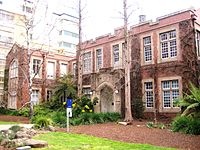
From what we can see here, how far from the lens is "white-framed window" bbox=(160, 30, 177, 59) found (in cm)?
1788

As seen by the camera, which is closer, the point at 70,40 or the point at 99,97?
the point at 99,97

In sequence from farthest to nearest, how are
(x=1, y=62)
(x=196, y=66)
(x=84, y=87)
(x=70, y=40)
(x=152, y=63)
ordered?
(x=70, y=40)
(x=1, y=62)
(x=84, y=87)
(x=152, y=63)
(x=196, y=66)

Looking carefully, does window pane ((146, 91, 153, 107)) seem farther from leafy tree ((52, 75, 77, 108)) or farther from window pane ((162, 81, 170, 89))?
leafy tree ((52, 75, 77, 108))

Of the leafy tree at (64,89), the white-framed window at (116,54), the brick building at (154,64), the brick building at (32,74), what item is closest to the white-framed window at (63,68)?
the brick building at (32,74)

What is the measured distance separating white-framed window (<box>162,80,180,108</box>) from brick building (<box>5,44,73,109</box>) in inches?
553

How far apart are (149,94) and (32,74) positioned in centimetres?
1401

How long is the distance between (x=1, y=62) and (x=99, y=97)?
70.2 ft

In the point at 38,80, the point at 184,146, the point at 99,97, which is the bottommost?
the point at 184,146

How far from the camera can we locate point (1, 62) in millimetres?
36469

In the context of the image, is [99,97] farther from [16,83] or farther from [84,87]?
[16,83]

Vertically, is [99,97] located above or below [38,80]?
below

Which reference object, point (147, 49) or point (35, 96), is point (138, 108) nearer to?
point (147, 49)

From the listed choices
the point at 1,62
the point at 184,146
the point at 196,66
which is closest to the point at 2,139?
the point at 184,146

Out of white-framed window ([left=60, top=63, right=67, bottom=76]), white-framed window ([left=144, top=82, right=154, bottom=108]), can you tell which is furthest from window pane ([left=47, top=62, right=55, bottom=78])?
white-framed window ([left=144, top=82, right=154, bottom=108])
